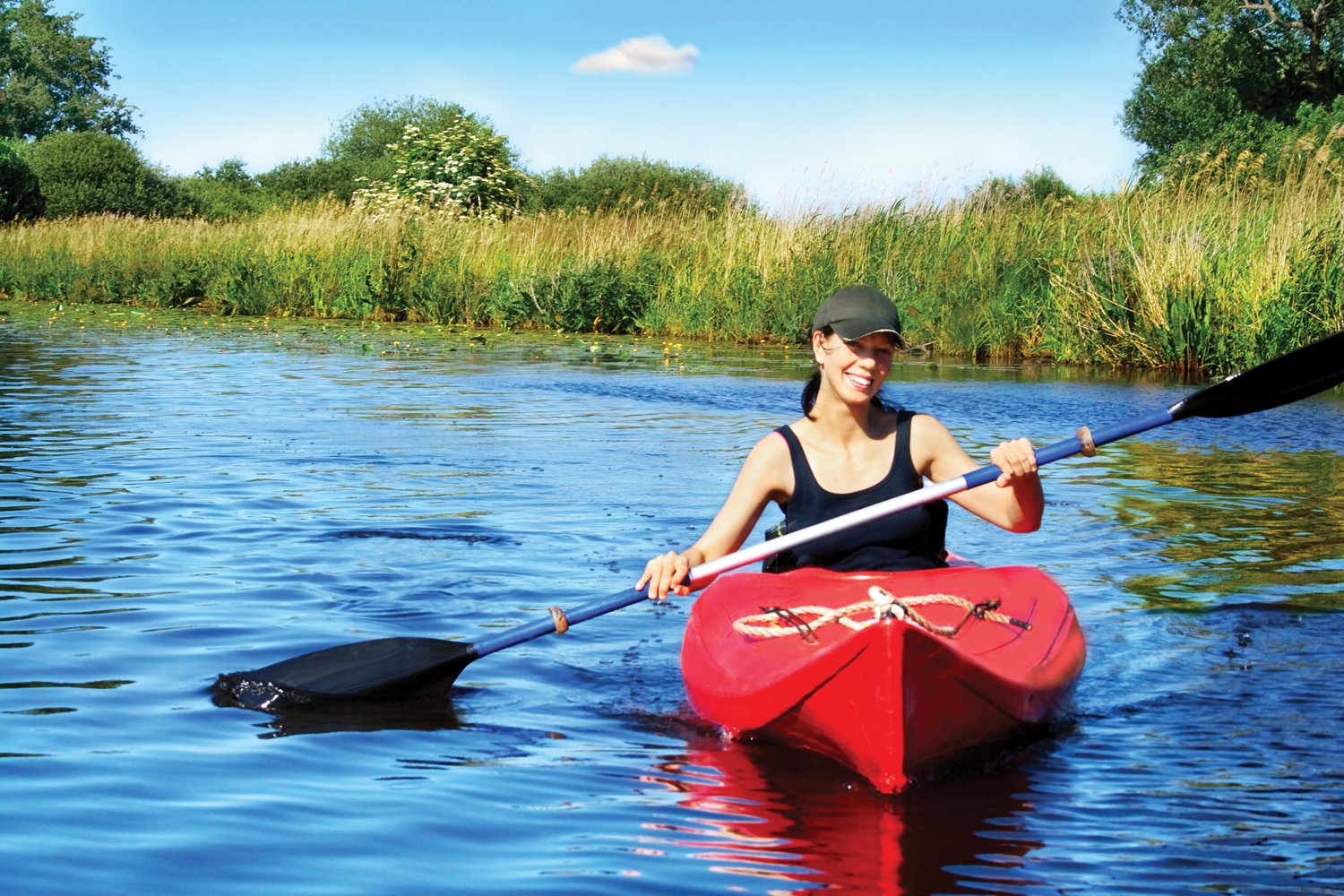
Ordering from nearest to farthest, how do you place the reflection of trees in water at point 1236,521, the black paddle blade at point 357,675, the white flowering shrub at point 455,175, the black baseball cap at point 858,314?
the black baseball cap at point 858,314 < the black paddle blade at point 357,675 < the reflection of trees in water at point 1236,521 < the white flowering shrub at point 455,175

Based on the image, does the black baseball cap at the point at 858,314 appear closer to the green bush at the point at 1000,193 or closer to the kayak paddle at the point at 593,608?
the kayak paddle at the point at 593,608

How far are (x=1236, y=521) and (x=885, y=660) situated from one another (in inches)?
156

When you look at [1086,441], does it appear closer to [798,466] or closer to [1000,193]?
[798,466]

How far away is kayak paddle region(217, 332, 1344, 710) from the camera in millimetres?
3535

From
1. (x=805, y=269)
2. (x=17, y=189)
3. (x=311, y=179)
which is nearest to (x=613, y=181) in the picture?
(x=311, y=179)

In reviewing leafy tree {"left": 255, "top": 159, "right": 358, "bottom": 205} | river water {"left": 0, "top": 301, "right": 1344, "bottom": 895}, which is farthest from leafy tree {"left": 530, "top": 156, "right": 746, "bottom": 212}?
river water {"left": 0, "top": 301, "right": 1344, "bottom": 895}

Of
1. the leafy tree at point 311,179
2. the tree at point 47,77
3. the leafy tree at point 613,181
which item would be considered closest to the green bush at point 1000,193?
the leafy tree at point 613,181

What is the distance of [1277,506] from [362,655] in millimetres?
4566

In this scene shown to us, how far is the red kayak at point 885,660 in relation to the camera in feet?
9.29

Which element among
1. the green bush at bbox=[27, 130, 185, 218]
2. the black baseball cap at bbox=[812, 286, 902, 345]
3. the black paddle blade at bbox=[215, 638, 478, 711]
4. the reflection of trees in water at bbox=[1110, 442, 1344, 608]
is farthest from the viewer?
the green bush at bbox=[27, 130, 185, 218]

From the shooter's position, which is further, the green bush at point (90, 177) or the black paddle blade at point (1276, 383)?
the green bush at point (90, 177)

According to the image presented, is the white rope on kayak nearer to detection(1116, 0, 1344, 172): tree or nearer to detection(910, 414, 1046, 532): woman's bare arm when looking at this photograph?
detection(910, 414, 1046, 532): woman's bare arm

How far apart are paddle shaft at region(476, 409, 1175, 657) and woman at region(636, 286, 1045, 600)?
7 centimetres

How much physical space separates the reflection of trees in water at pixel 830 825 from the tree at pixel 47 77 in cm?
5457
